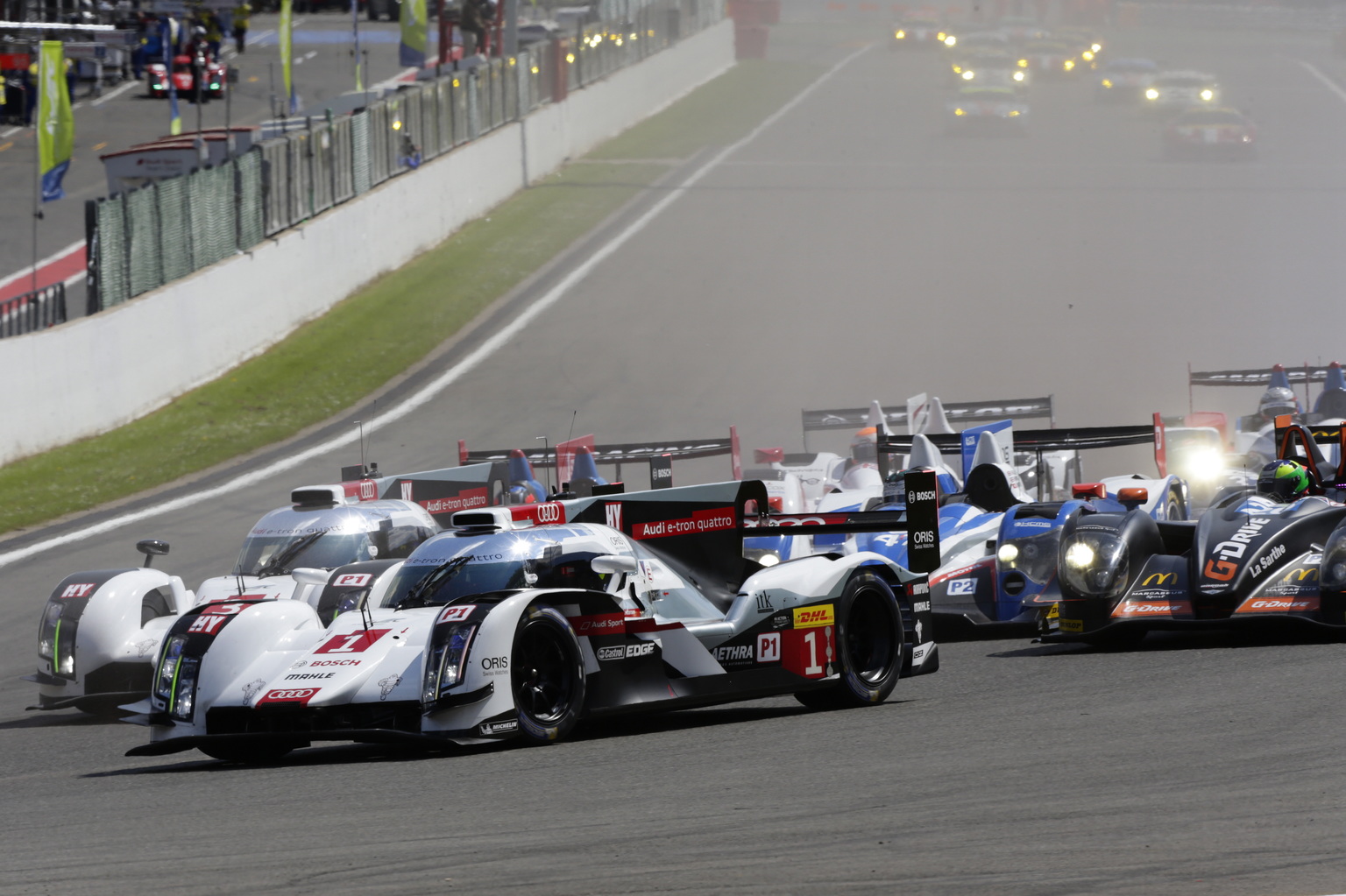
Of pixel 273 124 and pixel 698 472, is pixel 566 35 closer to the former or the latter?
pixel 273 124

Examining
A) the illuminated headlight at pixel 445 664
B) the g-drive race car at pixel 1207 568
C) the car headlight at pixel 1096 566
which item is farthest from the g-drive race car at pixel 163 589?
the g-drive race car at pixel 1207 568

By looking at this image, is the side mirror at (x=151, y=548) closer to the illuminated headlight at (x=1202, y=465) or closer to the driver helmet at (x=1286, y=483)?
the driver helmet at (x=1286, y=483)

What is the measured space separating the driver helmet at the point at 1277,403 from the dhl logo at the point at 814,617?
12211 mm

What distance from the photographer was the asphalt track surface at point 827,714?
596cm

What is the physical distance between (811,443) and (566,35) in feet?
80.3

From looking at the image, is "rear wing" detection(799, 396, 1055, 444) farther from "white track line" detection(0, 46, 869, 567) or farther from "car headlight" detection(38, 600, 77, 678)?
"car headlight" detection(38, 600, 77, 678)

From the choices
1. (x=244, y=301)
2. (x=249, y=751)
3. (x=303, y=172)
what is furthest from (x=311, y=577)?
(x=303, y=172)

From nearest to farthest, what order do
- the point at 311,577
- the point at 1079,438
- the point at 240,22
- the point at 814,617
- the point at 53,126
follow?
the point at 814,617 < the point at 311,577 < the point at 1079,438 < the point at 53,126 < the point at 240,22

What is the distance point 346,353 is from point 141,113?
79.4 ft

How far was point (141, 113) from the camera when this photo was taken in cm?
5169

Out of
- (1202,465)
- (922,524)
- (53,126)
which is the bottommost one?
(1202,465)

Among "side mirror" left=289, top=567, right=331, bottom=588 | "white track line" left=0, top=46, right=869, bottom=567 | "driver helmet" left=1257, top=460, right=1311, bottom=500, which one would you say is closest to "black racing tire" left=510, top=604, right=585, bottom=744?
"side mirror" left=289, top=567, right=331, bottom=588

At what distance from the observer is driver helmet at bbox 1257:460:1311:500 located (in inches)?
495

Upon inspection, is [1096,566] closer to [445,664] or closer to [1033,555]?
[1033,555]
